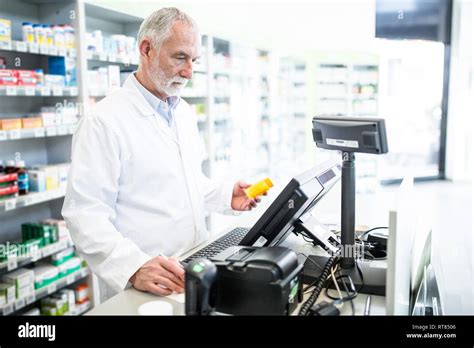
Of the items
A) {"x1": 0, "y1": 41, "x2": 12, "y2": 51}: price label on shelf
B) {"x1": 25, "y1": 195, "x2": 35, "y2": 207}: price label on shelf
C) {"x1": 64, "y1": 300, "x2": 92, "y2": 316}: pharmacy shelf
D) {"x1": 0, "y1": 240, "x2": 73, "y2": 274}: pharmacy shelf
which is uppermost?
{"x1": 0, "y1": 41, "x2": 12, "y2": 51}: price label on shelf

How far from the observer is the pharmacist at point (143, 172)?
141cm

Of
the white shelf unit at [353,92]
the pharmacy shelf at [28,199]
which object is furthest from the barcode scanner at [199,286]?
the white shelf unit at [353,92]

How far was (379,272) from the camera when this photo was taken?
1281mm

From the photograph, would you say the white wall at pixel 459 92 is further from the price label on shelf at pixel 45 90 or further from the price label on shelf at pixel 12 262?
the price label on shelf at pixel 12 262

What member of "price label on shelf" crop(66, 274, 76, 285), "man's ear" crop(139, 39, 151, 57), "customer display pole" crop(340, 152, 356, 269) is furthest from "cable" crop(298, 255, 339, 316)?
"price label on shelf" crop(66, 274, 76, 285)

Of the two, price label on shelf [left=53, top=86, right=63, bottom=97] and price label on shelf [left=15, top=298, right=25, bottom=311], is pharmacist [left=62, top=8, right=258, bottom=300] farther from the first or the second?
price label on shelf [left=15, top=298, right=25, bottom=311]

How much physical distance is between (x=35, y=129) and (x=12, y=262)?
2.65 ft

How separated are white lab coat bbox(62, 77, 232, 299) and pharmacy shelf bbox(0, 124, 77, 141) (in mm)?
1127

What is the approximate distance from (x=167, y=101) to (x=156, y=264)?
83cm

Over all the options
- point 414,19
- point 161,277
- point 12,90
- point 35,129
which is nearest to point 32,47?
point 12,90

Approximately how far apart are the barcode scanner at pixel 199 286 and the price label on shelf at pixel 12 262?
201 cm

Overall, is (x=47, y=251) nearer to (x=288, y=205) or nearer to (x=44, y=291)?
(x=44, y=291)

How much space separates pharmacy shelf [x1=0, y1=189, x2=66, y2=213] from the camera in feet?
8.23

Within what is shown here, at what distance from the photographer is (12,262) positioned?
258cm
